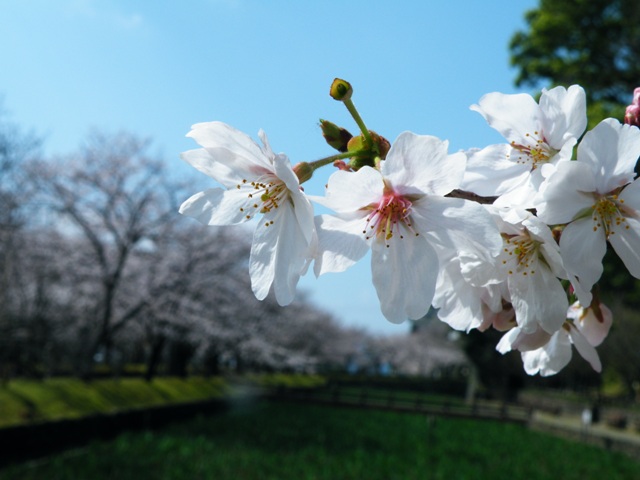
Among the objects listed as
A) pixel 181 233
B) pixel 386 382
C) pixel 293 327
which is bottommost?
pixel 386 382

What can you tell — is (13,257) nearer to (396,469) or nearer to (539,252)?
(396,469)

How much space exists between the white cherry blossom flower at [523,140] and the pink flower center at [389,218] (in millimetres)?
101

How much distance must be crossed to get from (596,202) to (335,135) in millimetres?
296

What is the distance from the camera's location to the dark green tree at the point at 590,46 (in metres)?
14.3

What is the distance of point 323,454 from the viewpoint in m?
10.6

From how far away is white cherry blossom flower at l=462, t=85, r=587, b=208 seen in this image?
0.74 metres

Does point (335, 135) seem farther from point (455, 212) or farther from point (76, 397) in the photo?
point (76, 397)

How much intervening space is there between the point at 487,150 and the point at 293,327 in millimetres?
31230

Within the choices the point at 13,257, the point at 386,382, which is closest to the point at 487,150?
the point at 13,257

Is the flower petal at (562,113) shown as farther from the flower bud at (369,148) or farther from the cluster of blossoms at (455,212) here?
the flower bud at (369,148)

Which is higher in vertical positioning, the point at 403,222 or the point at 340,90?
the point at 340,90

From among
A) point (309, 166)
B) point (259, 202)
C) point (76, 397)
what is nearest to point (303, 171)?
point (309, 166)

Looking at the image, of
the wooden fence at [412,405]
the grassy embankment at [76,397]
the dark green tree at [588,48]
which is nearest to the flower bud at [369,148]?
the grassy embankment at [76,397]

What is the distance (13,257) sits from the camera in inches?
586
